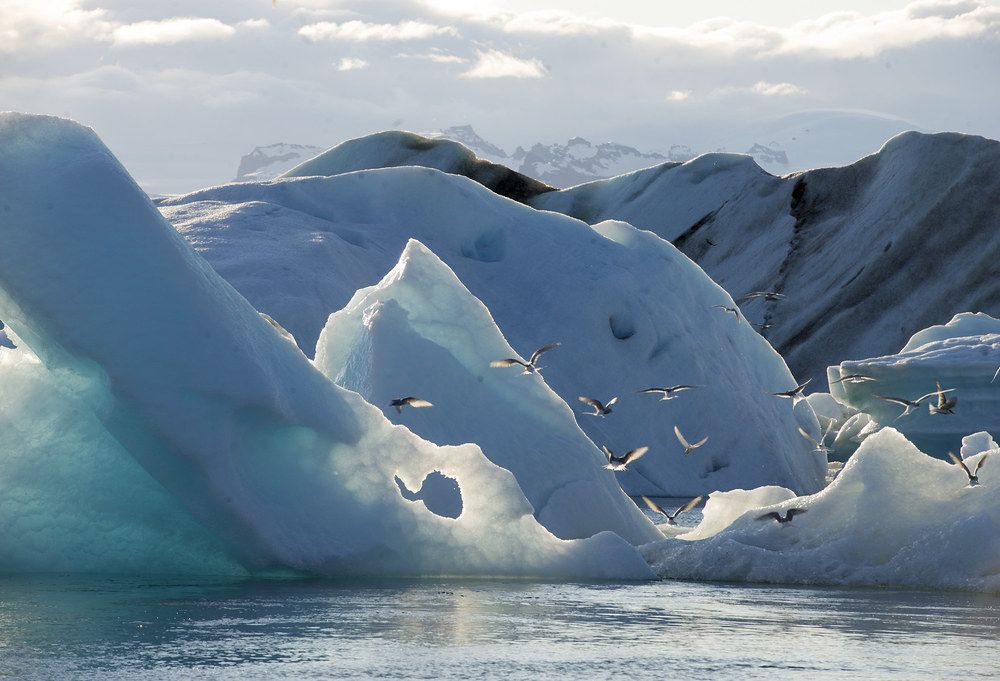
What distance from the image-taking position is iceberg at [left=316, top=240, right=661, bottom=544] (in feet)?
40.4

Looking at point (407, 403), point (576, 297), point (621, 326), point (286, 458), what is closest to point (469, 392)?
point (407, 403)

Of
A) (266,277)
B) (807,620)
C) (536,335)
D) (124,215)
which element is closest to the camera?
(807,620)

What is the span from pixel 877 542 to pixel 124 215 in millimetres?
5887

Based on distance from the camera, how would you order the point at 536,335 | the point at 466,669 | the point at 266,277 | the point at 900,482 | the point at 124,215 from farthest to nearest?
the point at 536,335
the point at 266,277
the point at 900,482
the point at 124,215
the point at 466,669

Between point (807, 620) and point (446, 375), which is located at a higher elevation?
point (446, 375)

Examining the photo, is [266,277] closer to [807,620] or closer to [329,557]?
[329,557]

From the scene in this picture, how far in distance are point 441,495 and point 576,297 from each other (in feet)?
34.2

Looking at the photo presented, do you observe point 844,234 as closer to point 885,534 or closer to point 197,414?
point 885,534

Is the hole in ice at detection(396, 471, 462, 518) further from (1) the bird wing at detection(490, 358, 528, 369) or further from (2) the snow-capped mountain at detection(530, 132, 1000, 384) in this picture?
(2) the snow-capped mountain at detection(530, 132, 1000, 384)

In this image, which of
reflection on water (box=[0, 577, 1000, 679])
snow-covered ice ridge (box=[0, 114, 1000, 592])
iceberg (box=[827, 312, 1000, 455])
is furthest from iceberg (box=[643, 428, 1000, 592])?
iceberg (box=[827, 312, 1000, 455])

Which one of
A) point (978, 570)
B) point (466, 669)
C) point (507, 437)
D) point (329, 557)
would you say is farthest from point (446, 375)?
point (466, 669)

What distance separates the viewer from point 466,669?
20.7 feet

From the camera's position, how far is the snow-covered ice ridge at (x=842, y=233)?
48.0m

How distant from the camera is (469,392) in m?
12.6
